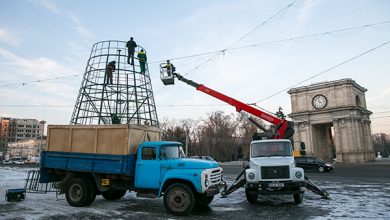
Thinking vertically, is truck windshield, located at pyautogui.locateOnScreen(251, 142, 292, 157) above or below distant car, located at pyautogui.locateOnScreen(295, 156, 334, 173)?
above

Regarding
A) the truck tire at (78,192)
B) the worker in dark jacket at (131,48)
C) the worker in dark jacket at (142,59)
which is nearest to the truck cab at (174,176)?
the truck tire at (78,192)

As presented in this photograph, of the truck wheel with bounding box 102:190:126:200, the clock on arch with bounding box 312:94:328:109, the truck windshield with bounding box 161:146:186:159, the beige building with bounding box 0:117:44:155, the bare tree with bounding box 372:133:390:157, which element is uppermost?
the beige building with bounding box 0:117:44:155

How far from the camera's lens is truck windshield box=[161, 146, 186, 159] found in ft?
36.0

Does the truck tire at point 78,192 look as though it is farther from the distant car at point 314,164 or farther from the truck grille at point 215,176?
the distant car at point 314,164

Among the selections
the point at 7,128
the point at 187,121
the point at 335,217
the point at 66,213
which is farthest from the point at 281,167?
→ the point at 7,128

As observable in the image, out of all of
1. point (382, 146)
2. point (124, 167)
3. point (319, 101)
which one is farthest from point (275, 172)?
point (382, 146)

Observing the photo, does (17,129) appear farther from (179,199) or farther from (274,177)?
(274,177)

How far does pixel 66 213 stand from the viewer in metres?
10.4

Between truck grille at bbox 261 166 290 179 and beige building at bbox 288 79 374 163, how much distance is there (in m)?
47.1

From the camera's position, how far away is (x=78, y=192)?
1176cm

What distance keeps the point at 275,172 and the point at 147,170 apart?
511cm

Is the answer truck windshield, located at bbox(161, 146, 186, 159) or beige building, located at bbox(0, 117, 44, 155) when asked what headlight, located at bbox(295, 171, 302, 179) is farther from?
beige building, located at bbox(0, 117, 44, 155)

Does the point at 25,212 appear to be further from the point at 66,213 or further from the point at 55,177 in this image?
the point at 55,177

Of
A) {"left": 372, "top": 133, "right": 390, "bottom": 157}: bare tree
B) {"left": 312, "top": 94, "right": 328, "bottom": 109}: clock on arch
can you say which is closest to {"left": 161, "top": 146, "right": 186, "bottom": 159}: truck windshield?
{"left": 312, "top": 94, "right": 328, "bottom": 109}: clock on arch
